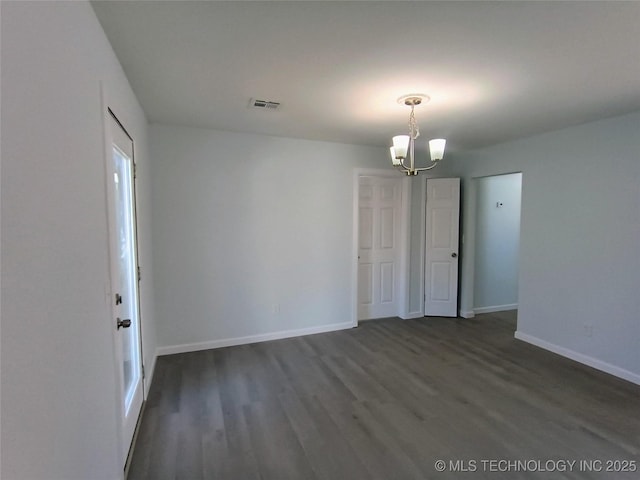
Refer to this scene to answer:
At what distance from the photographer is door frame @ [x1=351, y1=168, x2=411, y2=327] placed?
4.51 meters

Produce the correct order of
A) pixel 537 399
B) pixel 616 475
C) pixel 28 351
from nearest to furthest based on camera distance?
1. pixel 28 351
2. pixel 616 475
3. pixel 537 399

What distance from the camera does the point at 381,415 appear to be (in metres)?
2.56

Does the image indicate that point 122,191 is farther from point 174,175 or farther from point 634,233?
point 634,233

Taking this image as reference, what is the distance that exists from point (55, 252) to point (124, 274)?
1.42m

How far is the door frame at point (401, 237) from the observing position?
4.51m

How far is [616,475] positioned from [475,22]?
2.68 m

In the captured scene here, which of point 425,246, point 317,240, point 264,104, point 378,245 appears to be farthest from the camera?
point 425,246

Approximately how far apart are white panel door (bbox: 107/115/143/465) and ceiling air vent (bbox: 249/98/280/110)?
998 millimetres

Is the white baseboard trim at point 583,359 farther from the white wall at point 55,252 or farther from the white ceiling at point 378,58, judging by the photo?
the white wall at point 55,252

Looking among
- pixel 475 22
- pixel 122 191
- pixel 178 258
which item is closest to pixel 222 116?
pixel 122 191

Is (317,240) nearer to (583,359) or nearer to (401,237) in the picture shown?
(401,237)

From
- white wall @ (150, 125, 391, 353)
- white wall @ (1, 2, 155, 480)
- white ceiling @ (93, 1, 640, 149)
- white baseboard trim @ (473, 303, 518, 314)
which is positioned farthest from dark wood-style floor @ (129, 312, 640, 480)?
white ceiling @ (93, 1, 640, 149)

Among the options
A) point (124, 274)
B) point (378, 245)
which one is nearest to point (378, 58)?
point (124, 274)

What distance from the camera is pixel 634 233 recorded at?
3.08 meters
